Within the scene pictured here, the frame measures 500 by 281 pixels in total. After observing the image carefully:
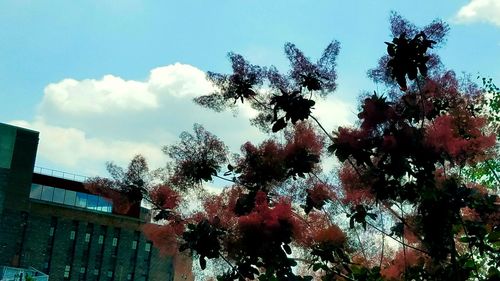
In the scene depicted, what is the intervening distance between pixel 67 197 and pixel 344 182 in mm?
45629

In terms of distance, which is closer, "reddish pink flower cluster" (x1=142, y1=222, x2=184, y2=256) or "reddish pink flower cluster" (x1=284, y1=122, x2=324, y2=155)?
"reddish pink flower cluster" (x1=284, y1=122, x2=324, y2=155)

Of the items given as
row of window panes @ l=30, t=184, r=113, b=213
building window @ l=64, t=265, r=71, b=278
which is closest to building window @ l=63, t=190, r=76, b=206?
row of window panes @ l=30, t=184, r=113, b=213

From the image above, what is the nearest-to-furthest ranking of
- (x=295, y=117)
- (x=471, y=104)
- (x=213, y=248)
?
1. (x=295, y=117)
2. (x=213, y=248)
3. (x=471, y=104)

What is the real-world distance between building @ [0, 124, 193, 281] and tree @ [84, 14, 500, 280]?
36.8 metres

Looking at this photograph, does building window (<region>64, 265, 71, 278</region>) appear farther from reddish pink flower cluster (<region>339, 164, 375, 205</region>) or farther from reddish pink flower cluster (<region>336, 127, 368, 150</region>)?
reddish pink flower cluster (<region>336, 127, 368, 150</region>)

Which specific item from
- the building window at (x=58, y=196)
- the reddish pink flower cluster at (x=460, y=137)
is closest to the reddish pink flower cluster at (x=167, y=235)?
the reddish pink flower cluster at (x=460, y=137)

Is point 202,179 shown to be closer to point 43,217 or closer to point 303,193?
point 303,193

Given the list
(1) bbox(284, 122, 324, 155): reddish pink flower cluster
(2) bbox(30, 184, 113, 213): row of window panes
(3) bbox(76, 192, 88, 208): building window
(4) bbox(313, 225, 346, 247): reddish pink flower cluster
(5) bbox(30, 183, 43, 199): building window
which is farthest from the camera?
(3) bbox(76, 192, 88, 208): building window

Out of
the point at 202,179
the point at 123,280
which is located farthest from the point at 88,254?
the point at 202,179

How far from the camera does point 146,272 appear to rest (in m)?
55.5

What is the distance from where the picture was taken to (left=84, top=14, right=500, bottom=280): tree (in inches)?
289

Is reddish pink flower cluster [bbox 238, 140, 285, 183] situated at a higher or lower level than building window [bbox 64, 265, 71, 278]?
lower

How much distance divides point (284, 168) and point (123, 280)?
47.2m

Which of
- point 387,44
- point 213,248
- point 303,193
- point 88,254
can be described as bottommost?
point 213,248
